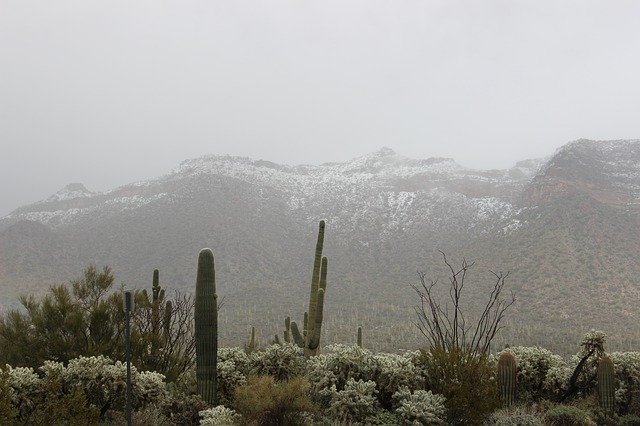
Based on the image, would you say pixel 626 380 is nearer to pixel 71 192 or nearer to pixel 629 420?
pixel 629 420

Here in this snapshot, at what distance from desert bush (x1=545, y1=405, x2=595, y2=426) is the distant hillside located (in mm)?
17881

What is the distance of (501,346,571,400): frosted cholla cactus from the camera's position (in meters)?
10.2

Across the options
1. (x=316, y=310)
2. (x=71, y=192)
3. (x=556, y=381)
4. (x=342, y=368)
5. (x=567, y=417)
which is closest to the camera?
(x=567, y=417)

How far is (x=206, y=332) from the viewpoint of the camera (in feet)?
30.7

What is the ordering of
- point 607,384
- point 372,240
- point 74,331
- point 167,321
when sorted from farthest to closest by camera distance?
1. point 372,240
2. point 167,321
3. point 74,331
4. point 607,384

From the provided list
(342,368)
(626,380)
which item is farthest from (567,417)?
(342,368)

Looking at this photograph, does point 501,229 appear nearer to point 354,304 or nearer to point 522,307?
point 522,307

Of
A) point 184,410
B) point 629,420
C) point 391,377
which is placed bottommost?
point 629,420

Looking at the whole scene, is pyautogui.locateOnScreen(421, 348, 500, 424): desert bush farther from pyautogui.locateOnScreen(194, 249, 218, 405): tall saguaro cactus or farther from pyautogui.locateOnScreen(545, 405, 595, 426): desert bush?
pyautogui.locateOnScreen(194, 249, 218, 405): tall saguaro cactus

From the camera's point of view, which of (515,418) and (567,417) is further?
(567,417)

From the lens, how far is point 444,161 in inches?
3524

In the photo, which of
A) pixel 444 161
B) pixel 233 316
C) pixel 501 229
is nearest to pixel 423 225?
pixel 501 229

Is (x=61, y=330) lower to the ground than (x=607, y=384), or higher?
higher

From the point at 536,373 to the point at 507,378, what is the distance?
3.83ft
